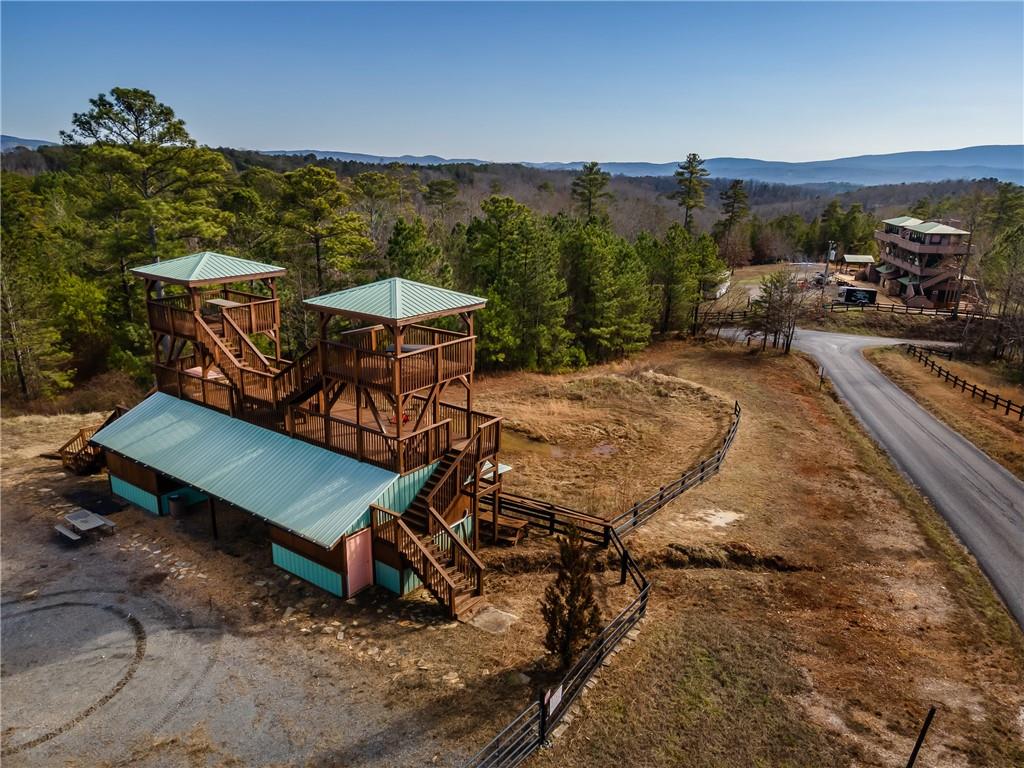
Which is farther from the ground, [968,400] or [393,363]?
[393,363]

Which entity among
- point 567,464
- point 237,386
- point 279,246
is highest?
point 279,246

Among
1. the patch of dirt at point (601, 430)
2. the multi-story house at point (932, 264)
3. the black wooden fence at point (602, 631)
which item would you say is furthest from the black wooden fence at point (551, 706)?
the multi-story house at point (932, 264)

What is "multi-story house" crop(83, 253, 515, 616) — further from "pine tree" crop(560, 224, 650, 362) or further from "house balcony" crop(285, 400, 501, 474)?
"pine tree" crop(560, 224, 650, 362)

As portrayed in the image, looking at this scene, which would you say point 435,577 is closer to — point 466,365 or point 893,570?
point 466,365

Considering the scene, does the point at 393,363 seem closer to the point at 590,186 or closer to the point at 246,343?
the point at 246,343

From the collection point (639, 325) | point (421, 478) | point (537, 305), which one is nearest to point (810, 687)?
point (421, 478)

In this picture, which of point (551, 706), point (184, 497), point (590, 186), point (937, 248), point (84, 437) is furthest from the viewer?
point (590, 186)

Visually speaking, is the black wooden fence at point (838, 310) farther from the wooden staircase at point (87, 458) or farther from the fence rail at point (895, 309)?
the wooden staircase at point (87, 458)

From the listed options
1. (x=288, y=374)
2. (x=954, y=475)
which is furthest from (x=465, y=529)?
(x=954, y=475)
